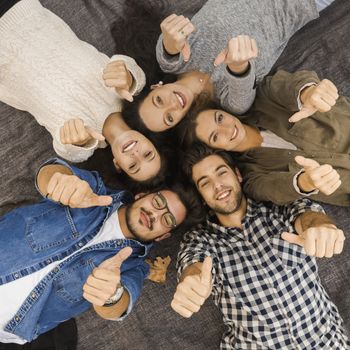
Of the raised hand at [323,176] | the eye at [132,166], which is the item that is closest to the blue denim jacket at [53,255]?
the eye at [132,166]

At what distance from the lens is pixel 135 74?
1.42 meters

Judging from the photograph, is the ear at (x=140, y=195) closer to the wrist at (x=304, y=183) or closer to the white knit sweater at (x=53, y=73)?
the white knit sweater at (x=53, y=73)

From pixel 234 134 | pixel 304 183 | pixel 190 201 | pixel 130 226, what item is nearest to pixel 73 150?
pixel 130 226

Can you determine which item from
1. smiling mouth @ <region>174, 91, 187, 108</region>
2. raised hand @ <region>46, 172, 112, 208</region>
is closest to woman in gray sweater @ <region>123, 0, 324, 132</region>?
smiling mouth @ <region>174, 91, 187, 108</region>

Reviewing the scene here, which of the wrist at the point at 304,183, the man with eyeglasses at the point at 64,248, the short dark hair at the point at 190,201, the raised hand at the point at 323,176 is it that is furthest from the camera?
the short dark hair at the point at 190,201

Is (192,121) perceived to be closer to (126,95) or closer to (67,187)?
(126,95)

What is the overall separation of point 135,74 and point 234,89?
1.01 feet

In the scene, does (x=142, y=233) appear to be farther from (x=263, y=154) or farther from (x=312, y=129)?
(x=312, y=129)

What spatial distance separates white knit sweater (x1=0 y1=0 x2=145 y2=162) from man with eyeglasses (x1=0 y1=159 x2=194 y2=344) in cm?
17

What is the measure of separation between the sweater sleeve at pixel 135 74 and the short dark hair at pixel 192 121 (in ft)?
0.56

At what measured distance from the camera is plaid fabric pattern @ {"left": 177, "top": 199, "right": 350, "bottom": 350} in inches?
53.6

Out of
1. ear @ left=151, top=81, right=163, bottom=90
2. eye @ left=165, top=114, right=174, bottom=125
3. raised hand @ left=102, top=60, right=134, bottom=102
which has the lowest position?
eye @ left=165, top=114, right=174, bottom=125

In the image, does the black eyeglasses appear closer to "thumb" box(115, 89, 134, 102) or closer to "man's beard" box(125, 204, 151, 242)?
"man's beard" box(125, 204, 151, 242)

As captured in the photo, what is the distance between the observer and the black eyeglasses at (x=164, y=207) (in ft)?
4.41
